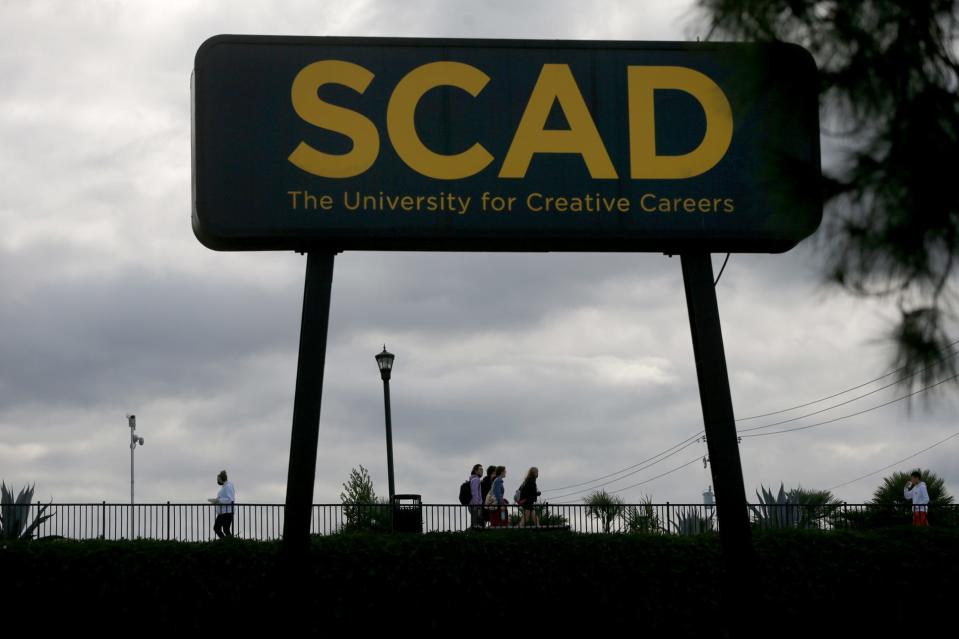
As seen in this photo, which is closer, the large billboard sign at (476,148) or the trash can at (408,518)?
the large billboard sign at (476,148)

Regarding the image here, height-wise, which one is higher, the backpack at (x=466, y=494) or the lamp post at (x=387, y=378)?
the lamp post at (x=387, y=378)

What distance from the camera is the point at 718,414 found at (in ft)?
51.3

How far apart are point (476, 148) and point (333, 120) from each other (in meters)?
1.76

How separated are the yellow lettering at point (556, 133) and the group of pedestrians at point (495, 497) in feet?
23.8

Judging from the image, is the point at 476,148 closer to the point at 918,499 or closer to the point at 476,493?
the point at 476,493

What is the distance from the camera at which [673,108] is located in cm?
1617

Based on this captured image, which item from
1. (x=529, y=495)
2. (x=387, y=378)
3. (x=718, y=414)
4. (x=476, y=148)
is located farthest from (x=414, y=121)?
(x=387, y=378)

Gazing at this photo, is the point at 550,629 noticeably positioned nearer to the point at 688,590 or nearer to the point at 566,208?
the point at 688,590

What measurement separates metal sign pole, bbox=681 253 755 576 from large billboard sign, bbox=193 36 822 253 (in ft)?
1.54

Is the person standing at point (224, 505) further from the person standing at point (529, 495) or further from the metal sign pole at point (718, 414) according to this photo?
the metal sign pole at point (718, 414)

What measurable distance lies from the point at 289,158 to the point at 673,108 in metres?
4.76

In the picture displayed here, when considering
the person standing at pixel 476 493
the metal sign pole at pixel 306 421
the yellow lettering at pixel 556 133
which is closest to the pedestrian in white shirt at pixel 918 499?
the person standing at pixel 476 493

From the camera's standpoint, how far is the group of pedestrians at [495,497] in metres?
21.9

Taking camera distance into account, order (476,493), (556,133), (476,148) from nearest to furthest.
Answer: (476,148), (556,133), (476,493)
